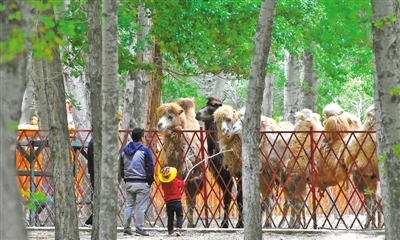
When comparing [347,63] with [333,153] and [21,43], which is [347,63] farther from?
[21,43]

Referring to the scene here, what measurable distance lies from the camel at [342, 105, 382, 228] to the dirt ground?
2.41 feet

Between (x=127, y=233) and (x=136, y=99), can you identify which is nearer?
(x=127, y=233)

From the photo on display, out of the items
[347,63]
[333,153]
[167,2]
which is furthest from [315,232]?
[347,63]

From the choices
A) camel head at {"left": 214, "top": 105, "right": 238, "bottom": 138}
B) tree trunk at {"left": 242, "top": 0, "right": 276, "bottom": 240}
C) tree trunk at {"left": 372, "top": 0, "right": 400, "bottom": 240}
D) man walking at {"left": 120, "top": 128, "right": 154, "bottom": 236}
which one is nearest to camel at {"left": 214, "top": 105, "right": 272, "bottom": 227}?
camel head at {"left": 214, "top": 105, "right": 238, "bottom": 138}

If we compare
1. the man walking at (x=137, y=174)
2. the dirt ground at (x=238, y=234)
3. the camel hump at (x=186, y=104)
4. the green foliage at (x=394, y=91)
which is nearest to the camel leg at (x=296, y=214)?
the dirt ground at (x=238, y=234)

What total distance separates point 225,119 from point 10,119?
11207mm

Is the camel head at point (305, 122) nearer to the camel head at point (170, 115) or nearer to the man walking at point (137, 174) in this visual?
the camel head at point (170, 115)

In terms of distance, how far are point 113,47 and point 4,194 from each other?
17.2 feet

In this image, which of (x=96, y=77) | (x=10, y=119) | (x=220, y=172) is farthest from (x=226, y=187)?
(x=10, y=119)

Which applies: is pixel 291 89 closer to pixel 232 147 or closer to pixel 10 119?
pixel 232 147

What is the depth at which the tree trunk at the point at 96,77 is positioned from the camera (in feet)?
37.4

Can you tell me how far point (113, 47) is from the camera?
10398mm

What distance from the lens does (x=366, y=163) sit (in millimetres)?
16516

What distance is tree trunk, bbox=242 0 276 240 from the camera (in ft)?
37.4
